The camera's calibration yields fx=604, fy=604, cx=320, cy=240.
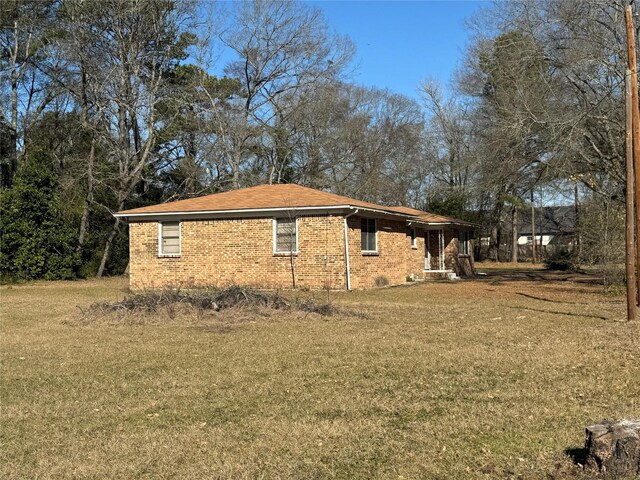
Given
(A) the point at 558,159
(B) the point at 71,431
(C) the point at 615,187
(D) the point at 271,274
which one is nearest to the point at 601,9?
(A) the point at 558,159

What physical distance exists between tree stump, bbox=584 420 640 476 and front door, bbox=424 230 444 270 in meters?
24.1

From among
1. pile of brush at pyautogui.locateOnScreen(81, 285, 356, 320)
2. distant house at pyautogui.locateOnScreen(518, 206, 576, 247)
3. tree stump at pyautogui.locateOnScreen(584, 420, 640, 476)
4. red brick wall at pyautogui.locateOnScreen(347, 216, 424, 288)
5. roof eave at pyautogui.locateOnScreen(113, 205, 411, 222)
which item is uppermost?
distant house at pyautogui.locateOnScreen(518, 206, 576, 247)

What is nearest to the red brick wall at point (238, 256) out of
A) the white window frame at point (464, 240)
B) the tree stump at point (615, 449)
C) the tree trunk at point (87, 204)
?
the tree trunk at point (87, 204)

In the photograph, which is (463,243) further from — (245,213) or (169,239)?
(169,239)

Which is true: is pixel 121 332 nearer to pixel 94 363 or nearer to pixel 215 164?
pixel 94 363

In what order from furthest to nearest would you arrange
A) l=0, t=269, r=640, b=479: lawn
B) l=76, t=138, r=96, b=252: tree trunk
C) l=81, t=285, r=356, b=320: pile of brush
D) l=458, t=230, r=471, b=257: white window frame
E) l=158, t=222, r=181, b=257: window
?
l=458, t=230, r=471, b=257: white window frame
l=76, t=138, r=96, b=252: tree trunk
l=158, t=222, r=181, b=257: window
l=81, t=285, r=356, b=320: pile of brush
l=0, t=269, r=640, b=479: lawn

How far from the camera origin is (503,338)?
9859 mm

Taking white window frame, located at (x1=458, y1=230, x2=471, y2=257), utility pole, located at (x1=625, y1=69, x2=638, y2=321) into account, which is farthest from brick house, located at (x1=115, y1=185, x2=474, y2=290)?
utility pole, located at (x1=625, y1=69, x2=638, y2=321)

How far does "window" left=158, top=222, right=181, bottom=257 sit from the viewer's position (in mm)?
21250

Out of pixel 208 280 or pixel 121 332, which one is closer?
pixel 121 332

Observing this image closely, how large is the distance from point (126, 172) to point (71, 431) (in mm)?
26496

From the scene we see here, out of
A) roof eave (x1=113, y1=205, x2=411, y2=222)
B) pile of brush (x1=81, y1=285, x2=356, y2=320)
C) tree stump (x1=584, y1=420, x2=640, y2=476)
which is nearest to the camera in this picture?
tree stump (x1=584, y1=420, x2=640, y2=476)

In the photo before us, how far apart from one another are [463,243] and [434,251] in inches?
93.8

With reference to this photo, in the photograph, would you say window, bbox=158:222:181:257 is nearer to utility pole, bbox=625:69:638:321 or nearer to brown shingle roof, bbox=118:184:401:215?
brown shingle roof, bbox=118:184:401:215
